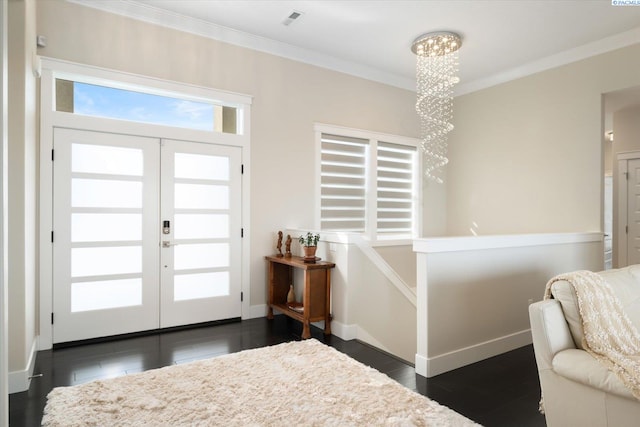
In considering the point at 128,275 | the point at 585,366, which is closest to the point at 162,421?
the point at 128,275

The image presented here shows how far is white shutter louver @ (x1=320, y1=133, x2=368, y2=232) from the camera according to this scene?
5.10 m

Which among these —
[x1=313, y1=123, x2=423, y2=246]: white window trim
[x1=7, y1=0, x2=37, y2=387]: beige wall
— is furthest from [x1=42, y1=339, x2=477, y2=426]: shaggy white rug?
[x1=313, y1=123, x2=423, y2=246]: white window trim

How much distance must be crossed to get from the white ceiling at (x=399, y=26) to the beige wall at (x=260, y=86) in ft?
0.51

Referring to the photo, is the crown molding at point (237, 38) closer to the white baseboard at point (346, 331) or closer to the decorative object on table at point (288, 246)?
the decorative object on table at point (288, 246)

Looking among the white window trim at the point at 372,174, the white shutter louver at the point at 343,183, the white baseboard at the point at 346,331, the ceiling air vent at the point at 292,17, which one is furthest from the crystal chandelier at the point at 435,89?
the white baseboard at the point at 346,331

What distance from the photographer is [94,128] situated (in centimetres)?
364

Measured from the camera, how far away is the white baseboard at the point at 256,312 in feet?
14.5

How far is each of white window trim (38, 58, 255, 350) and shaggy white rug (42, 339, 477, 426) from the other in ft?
4.33

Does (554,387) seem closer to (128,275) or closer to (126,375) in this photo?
(126,375)

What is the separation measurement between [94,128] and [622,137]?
7.15 m

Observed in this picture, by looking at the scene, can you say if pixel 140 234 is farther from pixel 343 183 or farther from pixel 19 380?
pixel 343 183

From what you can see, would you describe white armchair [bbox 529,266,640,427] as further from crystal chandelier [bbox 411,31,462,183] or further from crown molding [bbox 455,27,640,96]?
crown molding [bbox 455,27,640,96]

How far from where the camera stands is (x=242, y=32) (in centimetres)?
437

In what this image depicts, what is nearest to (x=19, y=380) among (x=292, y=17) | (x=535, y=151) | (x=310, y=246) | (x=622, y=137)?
(x=310, y=246)
